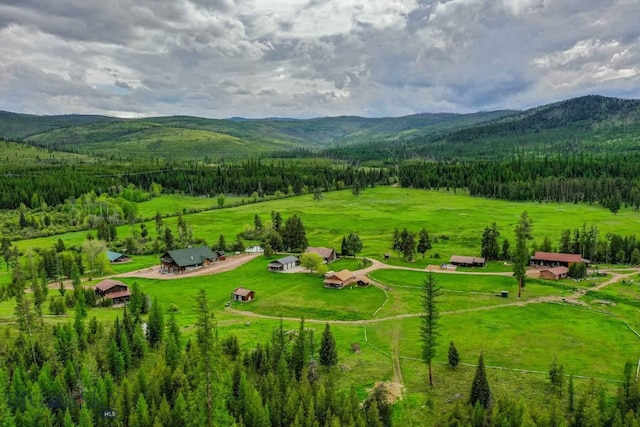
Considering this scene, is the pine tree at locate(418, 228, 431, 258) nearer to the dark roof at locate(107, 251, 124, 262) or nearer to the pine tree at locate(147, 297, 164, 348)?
the pine tree at locate(147, 297, 164, 348)

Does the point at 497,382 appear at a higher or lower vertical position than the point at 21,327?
lower

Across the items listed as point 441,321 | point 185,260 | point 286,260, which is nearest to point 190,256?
point 185,260

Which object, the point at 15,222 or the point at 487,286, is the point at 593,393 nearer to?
the point at 487,286

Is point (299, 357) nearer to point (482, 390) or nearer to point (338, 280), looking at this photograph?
point (482, 390)

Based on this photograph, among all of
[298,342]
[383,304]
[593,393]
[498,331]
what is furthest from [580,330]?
[298,342]

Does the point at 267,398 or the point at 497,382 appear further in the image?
the point at 497,382

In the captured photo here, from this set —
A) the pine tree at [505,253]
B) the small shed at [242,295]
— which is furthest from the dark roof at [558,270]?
the small shed at [242,295]

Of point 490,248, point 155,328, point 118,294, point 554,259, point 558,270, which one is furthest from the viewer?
point 490,248

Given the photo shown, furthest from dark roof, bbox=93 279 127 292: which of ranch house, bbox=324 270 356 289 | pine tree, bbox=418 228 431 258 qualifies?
pine tree, bbox=418 228 431 258
